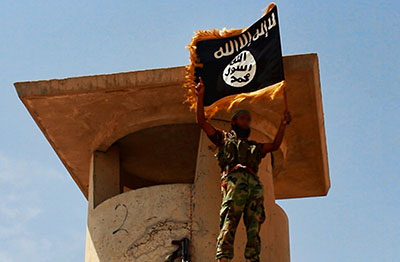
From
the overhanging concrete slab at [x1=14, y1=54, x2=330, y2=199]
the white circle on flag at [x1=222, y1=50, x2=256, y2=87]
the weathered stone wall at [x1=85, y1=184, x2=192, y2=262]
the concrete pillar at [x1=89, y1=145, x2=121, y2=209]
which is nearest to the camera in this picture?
the white circle on flag at [x1=222, y1=50, x2=256, y2=87]

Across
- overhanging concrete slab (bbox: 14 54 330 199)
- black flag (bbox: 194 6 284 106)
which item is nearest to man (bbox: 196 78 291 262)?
black flag (bbox: 194 6 284 106)

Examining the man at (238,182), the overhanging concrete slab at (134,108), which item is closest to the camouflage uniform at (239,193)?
the man at (238,182)

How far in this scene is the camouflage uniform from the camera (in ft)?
48.4

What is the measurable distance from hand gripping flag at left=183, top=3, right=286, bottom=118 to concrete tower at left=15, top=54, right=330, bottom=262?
460mm

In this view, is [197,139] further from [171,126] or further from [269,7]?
[269,7]

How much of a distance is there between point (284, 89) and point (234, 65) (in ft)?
3.43

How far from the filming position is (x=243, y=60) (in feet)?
53.2

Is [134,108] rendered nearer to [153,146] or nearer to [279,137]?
[153,146]

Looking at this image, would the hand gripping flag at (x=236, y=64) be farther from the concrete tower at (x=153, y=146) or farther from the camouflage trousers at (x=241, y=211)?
the camouflage trousers at (x=241, y=211)

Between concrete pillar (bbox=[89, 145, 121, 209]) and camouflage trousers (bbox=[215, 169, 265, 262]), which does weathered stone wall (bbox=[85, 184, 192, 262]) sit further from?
camouflage trousers (bbox=[215, 169, 265, 262])

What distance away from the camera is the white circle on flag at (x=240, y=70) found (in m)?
16.0

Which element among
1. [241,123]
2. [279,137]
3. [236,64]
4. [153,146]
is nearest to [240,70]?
[236,64]

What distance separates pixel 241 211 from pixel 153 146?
4.80m

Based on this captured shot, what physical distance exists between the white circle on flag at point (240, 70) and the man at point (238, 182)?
70cm
